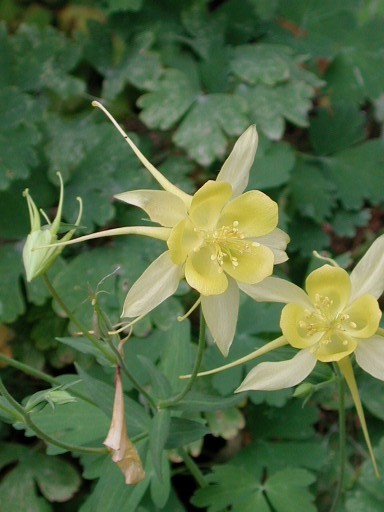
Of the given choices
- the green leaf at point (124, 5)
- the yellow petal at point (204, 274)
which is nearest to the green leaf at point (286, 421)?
the yellow petal at point (204, 274)

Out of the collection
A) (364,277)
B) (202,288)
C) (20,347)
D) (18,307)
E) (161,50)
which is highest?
(202,288)

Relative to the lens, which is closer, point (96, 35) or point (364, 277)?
point (364, 277)

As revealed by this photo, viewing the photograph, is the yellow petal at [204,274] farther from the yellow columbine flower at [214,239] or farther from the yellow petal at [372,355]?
the yellow petal at [372,355]

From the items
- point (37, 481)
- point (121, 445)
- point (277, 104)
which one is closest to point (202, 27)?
point (277, 104)

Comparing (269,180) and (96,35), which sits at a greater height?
(96,35)

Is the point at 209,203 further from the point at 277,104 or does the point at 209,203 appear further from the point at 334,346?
the point at 277,104

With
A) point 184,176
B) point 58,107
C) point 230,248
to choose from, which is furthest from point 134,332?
point 58,107

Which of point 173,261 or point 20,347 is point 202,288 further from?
point 20,347
